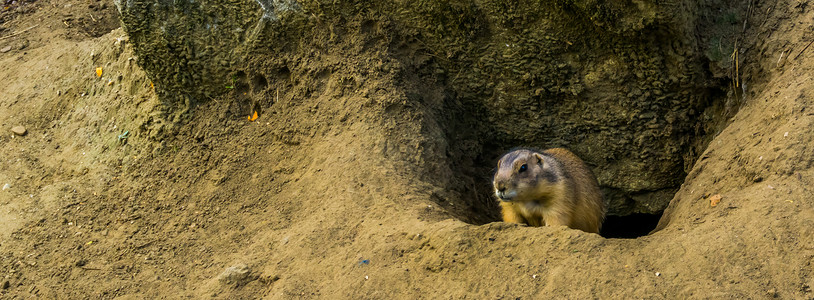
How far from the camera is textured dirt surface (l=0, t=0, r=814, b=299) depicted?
478cm

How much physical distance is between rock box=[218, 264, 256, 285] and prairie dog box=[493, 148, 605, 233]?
2.30 meters

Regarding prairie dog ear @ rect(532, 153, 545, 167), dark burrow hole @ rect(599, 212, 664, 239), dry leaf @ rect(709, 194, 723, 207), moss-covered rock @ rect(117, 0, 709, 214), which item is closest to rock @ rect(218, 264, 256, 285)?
moss-covered rock @ rect(117, 0, 709, 214)

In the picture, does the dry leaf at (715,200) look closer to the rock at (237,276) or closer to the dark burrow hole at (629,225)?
the dark burrow hole at (629,225)

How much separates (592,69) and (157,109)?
4477mm

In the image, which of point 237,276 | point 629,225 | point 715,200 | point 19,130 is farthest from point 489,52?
point 19,130

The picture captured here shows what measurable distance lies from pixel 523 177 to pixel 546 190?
301 millimetres

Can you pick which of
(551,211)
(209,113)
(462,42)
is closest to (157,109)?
(209,113)

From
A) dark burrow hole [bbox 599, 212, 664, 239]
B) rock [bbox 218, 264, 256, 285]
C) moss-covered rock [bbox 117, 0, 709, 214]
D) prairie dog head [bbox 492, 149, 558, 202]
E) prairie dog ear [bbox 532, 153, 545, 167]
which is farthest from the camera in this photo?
dark burrow hole [bbox 599, 212, 664, 239]

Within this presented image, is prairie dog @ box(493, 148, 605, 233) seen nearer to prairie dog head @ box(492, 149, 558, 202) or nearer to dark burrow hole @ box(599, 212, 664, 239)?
prairie dog head @ box(492, 149, 558, 202)

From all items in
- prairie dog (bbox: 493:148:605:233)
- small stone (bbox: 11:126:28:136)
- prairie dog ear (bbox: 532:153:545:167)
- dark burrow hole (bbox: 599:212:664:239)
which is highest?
small stone (bbox: 11:126:28:136)

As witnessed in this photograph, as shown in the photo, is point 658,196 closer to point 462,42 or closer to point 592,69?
point 592,69

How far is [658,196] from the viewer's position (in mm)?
8273

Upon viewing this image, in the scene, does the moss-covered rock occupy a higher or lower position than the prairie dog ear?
higher

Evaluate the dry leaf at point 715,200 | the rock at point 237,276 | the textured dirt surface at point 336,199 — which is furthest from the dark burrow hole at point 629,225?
the rock at point 237,276
